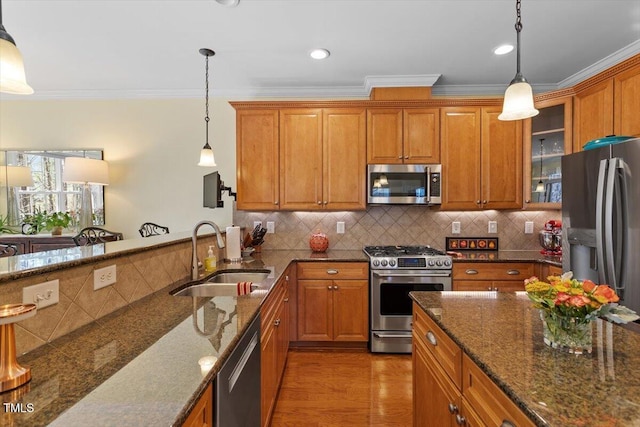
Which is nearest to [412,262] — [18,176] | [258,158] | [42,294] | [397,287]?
[397,287]

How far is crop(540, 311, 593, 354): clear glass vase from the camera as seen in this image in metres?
0.96

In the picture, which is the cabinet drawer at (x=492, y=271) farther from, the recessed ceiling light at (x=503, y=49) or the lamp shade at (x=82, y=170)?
the lamp shade at (x=82, y=170)

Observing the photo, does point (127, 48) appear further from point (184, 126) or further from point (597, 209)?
point (597, 209)

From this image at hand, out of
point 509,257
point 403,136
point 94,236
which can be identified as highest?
point 403,136

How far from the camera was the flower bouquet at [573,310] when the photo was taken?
918mm

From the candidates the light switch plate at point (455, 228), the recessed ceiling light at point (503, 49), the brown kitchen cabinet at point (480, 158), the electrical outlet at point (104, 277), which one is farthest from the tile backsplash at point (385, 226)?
the electrical outlet at point (104, 277)

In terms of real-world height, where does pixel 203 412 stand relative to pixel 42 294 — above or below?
below

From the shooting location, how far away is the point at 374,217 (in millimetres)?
3635

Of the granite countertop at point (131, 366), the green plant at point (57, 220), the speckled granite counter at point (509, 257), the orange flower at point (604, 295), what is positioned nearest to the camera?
the granite countertop at point (131, 366)

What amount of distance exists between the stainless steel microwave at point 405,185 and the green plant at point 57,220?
140 inches

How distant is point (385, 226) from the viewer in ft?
11.9

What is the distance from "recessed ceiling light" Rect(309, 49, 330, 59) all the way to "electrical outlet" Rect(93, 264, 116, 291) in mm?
2399

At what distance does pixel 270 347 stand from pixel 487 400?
4.11 ft

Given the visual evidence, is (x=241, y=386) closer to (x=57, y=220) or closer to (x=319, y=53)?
(x=319, y=53)
